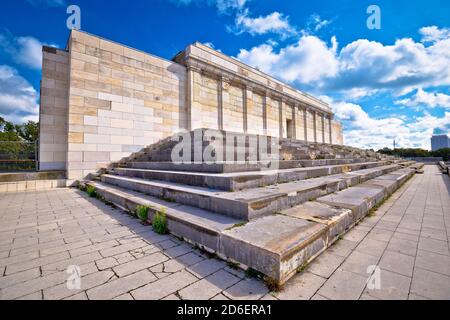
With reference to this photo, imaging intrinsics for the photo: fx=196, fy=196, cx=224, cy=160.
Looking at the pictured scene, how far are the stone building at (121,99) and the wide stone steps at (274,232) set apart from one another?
6870 millimetres

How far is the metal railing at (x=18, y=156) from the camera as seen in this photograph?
8.57m

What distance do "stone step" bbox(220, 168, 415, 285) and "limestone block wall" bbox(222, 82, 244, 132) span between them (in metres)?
10.8

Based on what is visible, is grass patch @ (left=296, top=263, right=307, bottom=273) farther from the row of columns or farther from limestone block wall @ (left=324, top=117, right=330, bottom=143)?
limestone block wall @ (left=324, top=117, right=330, bottom=143)

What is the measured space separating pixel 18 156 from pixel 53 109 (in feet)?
9.32

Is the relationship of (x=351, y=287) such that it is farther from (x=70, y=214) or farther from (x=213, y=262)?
(x=70, y=214)

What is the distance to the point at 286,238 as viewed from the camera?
2.02 meters

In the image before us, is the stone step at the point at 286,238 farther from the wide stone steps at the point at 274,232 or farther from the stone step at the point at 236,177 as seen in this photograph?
the stone step at the point at 236,177

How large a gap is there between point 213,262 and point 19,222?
3.99 meters

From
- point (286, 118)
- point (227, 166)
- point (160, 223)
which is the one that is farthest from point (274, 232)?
point (286, 118)

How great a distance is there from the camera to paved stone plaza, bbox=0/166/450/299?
65.7 inches

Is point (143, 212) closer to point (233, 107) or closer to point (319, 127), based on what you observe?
point (233, 107)

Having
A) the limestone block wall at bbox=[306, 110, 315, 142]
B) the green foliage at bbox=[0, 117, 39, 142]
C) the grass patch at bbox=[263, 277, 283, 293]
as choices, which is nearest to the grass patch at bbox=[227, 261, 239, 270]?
the grass patch at bbox=[263, 277, 283, 293]

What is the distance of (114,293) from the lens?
1669 mm
